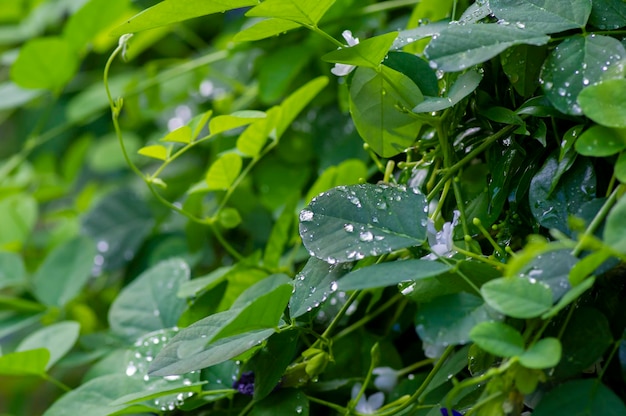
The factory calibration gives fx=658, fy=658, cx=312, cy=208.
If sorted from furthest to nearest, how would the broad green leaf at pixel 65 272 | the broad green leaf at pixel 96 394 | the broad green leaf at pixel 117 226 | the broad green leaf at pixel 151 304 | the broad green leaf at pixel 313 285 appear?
1. the broad green leaf at pixel 117 226
2. the broad green leaf at pixel 65 272
3. the broad green leaf at pixel 151 304
4. the broad green leaf at pixel 96 394
5. the broad green leaf at pixel 313 285

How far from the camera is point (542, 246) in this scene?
316 millimetres

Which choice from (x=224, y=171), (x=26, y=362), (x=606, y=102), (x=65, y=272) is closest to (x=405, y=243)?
(x=606, y=102)

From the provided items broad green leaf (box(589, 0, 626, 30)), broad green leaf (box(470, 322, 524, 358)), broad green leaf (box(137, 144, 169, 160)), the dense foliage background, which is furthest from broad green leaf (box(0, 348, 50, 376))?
broad green leaf (box(589, 0, 626, 30))

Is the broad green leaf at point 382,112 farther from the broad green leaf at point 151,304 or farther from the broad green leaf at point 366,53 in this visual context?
the broad green leaf at point 151,304

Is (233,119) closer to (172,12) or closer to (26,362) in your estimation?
(172,12)

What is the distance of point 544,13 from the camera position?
0.42 metres

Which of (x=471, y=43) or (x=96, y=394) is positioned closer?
(x=471, y=43)

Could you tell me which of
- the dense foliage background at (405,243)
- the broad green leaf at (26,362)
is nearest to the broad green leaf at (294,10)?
the dense foliage background at (405,243)

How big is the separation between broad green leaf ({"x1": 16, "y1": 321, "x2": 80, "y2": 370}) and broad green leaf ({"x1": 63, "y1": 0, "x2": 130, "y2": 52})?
1.57 ft

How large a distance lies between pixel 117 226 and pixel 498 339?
2.45 ft

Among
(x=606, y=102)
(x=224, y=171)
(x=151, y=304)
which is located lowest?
(x=151, y=304)

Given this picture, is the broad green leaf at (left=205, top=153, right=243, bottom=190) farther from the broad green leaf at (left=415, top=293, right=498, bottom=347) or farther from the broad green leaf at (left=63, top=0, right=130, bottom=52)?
the broad green leaf at (left=63, top=0, right=130, bottom=52)

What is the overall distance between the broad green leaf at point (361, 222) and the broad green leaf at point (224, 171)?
188 mm

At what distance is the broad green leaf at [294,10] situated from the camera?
1.40ft
